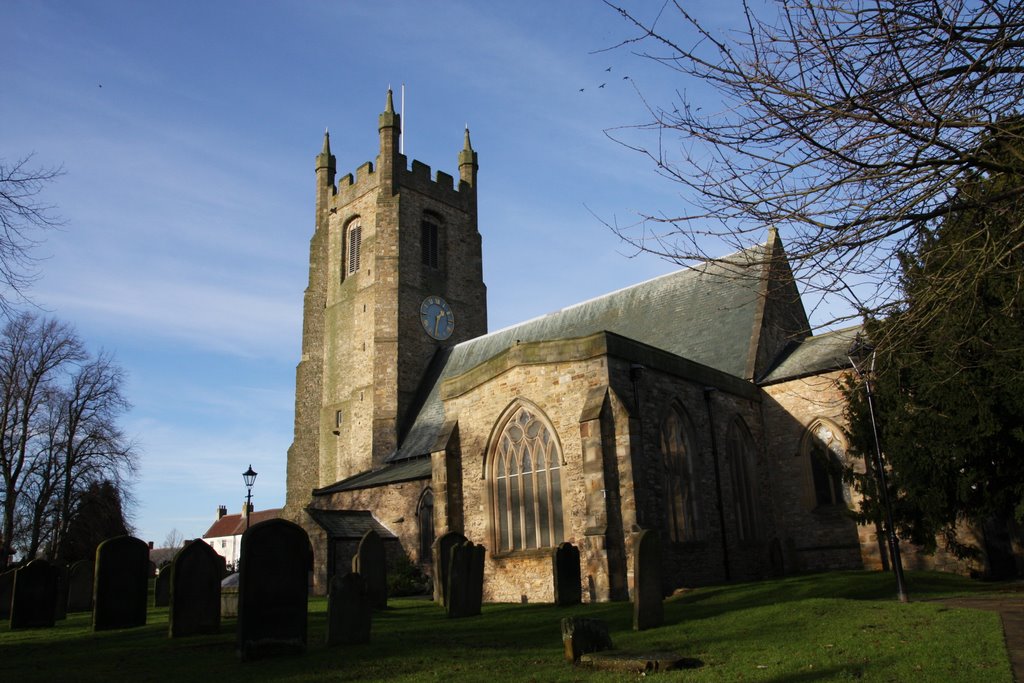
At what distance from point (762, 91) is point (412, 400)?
26.2 m

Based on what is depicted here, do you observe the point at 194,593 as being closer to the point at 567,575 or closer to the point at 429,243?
the point at 567,575

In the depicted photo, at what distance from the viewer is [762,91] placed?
4770 millimetres

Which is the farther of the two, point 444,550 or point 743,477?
point 743,477

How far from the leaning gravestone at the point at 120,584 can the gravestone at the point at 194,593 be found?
1.44 m

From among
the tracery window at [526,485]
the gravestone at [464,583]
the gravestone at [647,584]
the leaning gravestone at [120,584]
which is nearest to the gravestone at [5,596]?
the leaning gravestone at [120,584]

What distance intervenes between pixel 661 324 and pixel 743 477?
5.99 metres

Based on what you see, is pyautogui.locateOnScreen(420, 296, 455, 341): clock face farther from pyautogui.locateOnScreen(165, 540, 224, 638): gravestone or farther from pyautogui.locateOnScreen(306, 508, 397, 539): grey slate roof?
pyautogui.locateOnScreen(165, 540, 224, 638): gravestone

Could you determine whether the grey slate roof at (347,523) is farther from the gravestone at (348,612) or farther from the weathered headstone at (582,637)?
the weathered headstone at (582,637)

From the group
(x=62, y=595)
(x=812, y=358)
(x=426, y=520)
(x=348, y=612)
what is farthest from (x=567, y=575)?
(x=62, y=595)

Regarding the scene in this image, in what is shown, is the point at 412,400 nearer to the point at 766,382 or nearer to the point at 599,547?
the point at 766,382

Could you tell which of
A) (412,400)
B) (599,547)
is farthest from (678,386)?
(412,400)

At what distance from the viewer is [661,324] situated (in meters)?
23.4

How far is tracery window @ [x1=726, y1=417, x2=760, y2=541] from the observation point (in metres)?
18.5

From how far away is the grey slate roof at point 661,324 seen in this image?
70.8 ft
